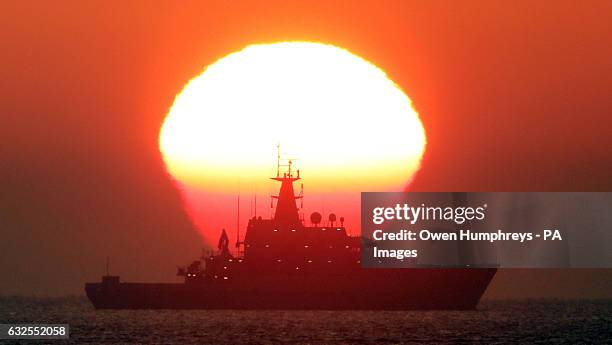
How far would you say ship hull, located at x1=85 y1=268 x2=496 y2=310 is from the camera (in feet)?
337

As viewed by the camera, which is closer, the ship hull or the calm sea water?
the calm sea water

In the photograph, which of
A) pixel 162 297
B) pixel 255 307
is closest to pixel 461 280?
pixel 255 307

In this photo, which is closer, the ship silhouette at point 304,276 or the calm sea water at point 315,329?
the calm sea water at point 315,329

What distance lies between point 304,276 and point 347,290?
180 inches

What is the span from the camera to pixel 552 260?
68.1 meters

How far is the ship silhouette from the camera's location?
334ft

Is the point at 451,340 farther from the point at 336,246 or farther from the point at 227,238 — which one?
the point at 227,238

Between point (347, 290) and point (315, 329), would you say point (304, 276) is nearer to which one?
point (347, 290)

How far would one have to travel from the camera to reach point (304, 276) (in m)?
102

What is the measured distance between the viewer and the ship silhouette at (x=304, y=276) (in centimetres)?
10181

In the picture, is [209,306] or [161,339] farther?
[209,306]

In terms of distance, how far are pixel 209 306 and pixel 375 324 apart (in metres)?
28.5

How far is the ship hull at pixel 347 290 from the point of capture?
337ft

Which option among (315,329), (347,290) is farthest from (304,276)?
(315,329)
